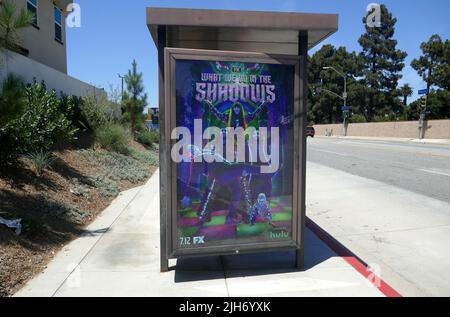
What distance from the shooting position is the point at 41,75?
1140cm

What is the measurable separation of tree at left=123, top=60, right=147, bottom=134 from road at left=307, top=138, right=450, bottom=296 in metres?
12.0

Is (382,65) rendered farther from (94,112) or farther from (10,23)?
(10,23)

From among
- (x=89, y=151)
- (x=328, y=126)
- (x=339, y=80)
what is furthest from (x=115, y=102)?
(x=339, y=80)

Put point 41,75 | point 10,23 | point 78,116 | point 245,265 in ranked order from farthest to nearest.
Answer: point 78,116
point 41,75
point 245,265
point 10,23

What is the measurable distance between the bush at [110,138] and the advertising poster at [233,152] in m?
9.19

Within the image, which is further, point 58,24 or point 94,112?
point 58,24

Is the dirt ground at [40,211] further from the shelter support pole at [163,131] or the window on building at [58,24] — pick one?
the window on building at [58,24]

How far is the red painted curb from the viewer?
4242 mm

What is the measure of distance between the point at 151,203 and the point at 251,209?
4457 mm

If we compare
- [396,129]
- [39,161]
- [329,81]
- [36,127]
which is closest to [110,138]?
[36,127]

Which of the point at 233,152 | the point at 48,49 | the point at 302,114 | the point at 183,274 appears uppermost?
the point at 48,49

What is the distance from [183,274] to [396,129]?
45119mm

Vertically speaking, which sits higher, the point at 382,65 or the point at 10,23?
the point at 382,65

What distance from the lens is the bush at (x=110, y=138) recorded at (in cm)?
1304
